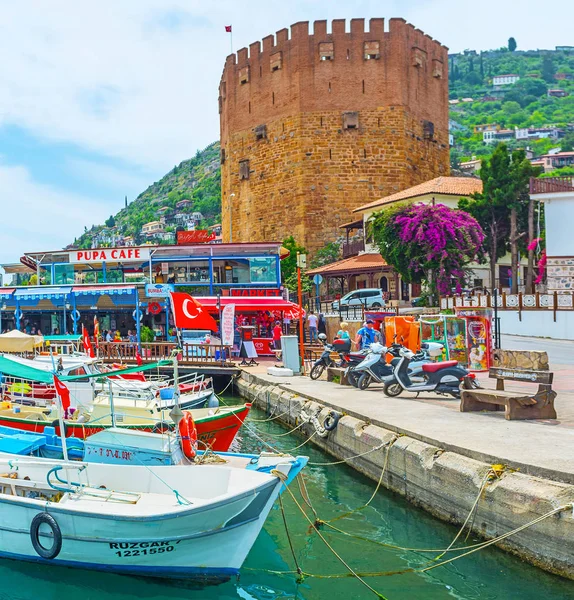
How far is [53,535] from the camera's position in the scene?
7590mm

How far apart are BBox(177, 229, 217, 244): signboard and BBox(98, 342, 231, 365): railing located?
26.0ft

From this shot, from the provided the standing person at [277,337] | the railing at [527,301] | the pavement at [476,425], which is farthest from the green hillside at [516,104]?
the pavement at [476,425]

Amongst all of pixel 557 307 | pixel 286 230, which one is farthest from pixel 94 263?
pixel 557 307

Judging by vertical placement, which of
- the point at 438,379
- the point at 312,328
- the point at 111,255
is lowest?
the point at 438,379

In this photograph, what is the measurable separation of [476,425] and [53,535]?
569 cm

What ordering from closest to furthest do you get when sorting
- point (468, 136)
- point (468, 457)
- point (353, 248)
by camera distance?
1. point (468, 457)
2. point (353, 248)
3. point (468, 136)

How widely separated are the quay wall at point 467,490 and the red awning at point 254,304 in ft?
48.8

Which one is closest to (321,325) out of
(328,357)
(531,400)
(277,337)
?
(277,337)

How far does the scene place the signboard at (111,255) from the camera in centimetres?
3128

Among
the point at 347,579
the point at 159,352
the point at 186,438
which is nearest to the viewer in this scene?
the point at 347,579

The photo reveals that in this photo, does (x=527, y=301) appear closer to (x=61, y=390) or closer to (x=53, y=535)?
(x=61, y=390)

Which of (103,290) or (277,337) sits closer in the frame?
(277,337)

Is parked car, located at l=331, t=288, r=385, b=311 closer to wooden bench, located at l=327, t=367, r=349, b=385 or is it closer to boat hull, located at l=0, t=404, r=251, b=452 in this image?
wooden bench, located at l=327, t=367, r=349, b=385

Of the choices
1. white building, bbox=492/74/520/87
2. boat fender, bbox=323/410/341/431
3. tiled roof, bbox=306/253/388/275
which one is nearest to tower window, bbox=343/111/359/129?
tiled roof, bbox=306/253/388/275
